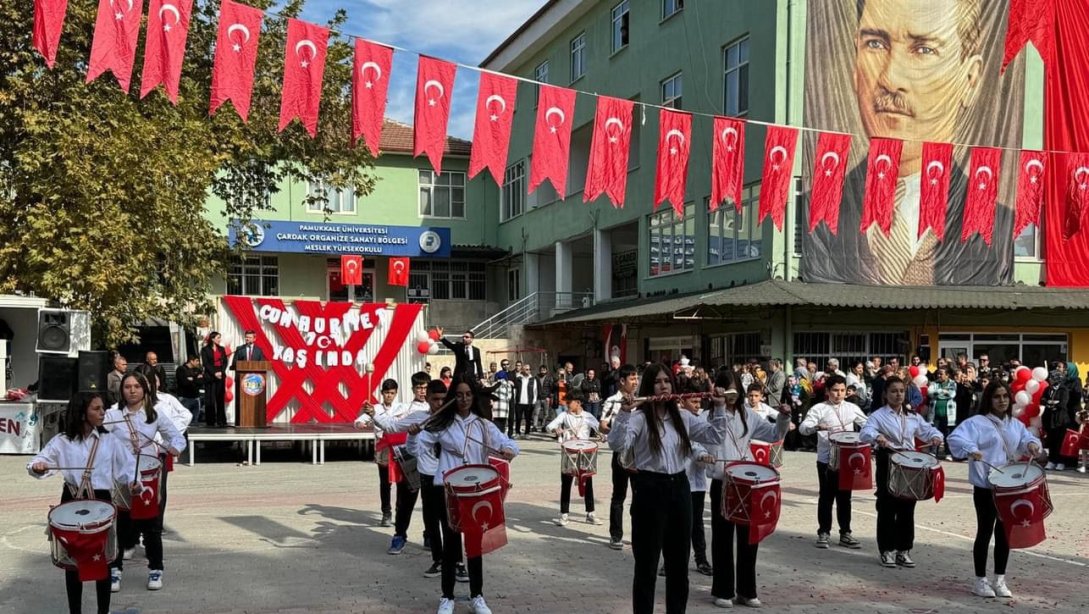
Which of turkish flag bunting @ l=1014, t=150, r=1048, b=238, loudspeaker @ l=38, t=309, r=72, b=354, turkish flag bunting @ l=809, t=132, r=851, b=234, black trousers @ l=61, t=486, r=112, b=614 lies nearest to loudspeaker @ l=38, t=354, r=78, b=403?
loudspeaker @ l=38, t=309, r=72, b=354

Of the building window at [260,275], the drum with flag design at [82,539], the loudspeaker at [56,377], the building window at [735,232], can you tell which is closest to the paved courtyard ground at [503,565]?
the drum with flag design at [82,539]

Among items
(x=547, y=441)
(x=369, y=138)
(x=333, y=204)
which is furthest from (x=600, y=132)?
(x=333, y=204)

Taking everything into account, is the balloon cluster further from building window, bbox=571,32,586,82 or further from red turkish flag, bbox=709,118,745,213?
building window, bbox=571,32,586,82

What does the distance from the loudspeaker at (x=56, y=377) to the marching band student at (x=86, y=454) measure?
445 inches

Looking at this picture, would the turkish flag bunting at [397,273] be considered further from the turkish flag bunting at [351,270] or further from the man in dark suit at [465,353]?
the man in dark suit at [465,353]

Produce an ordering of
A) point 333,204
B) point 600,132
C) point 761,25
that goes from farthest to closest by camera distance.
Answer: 1. point 333,204
2. point 761,25
3. point 600,132

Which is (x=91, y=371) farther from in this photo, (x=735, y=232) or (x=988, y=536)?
(x=735, y=232)

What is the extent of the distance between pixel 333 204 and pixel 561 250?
11.1 m

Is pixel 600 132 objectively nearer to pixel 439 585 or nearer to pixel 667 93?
pixel 439 585

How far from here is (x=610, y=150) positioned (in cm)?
1730

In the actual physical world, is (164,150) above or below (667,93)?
below

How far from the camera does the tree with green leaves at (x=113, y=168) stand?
19047 millimetres

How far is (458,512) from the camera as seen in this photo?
23.8 ft

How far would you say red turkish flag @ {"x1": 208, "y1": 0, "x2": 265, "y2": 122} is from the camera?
44.9ft
